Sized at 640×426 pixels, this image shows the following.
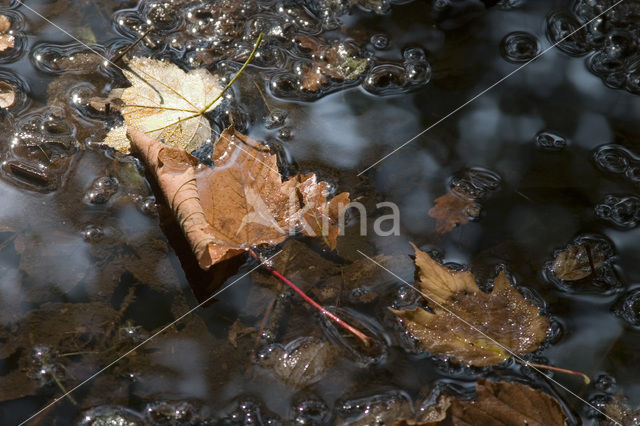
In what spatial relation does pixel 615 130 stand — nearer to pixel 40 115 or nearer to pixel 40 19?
pixel 40 115

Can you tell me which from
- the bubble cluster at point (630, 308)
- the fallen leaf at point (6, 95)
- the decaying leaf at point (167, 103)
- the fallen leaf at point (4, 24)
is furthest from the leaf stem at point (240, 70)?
the bubble cluster at point (630, 308)

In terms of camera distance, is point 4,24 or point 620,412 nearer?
point 620,412

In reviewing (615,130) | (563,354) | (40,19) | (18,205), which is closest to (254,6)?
(40,19)

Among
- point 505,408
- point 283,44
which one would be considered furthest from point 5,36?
point 505,408

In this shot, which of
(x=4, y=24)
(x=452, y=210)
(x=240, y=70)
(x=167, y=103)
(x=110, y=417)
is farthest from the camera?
(x=4, y=24)

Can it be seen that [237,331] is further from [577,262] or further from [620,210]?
[620,210]

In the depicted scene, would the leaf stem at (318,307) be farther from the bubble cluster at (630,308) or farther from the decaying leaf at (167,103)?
the bubble cluster at (630,308)
